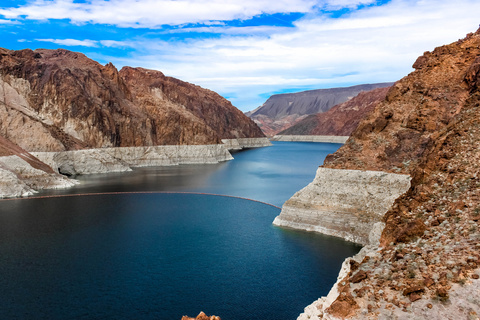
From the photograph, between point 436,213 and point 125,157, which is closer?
point 436,213

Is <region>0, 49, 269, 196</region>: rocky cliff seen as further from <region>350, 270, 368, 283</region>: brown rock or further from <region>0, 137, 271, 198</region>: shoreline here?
<region>350, 270, 368, 283</region>: brown rock

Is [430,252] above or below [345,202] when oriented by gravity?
above

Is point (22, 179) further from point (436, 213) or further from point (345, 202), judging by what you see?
point (436, 213)

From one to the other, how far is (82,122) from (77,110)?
3.58 metres

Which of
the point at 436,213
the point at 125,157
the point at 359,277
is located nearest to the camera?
the point at 359,277

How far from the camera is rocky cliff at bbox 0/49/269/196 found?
82438 millimetres

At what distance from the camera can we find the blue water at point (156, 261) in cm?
2205

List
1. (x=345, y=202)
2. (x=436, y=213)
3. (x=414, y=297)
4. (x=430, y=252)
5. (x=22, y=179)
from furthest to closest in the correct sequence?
(x=22, y=179) → (x=345, y=202) → (x=436, y=213) → (x=430, y=252) → (x=414, y=297)

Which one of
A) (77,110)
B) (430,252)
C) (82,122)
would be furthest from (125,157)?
(430,252)

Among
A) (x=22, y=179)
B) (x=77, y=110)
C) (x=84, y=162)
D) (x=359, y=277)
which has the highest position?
(x=77, y=110)

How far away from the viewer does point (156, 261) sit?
29797 millimetres

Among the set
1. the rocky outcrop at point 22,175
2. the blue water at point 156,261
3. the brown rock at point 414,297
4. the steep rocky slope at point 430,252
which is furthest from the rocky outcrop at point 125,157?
the brown rock at point 414,297

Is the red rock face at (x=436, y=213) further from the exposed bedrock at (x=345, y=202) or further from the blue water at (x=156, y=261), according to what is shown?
the blue water at (x=156, y=261)

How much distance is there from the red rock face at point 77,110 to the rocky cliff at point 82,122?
187mm
